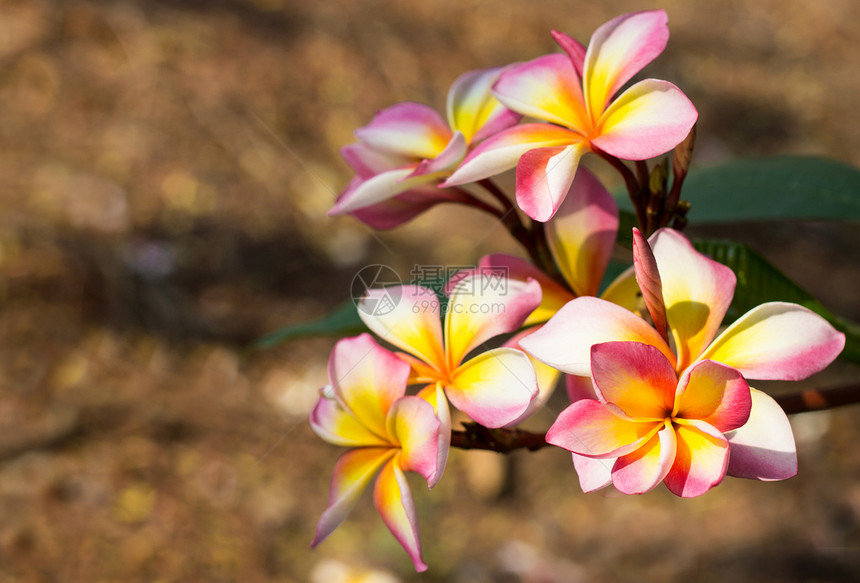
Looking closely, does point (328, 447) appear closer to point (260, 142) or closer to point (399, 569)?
point (399, 569)

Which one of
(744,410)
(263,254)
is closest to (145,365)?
(263,254)

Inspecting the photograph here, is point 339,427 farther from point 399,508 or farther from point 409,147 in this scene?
point 409,147

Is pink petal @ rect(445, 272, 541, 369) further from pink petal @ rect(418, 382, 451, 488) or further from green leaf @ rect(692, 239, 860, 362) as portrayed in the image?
green leaf @ rect(692, 239, 860, 362)

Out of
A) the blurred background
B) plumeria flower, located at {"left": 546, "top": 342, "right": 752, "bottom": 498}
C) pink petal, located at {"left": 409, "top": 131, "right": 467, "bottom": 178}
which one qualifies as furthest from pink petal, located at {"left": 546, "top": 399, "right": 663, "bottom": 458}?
the blurred background

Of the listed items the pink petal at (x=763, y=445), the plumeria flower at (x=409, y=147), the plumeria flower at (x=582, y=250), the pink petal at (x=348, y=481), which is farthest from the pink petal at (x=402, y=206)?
the pink petal at (x=763, y=445)

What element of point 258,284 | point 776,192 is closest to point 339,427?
point 776,192

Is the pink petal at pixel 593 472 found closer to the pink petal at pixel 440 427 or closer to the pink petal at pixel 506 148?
the pink petal at pixel 440 427
